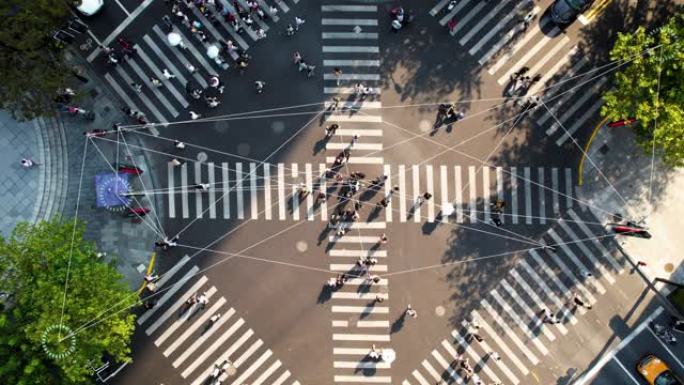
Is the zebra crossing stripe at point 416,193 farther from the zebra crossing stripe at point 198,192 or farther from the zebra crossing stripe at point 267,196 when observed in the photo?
the zebra crossing stripe at point 198,192

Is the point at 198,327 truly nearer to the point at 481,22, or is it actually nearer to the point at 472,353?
the point at 472,353

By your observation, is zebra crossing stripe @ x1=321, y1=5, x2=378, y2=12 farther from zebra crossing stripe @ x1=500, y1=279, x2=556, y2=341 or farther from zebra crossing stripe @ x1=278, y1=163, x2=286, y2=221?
zebra crossing stripe @ x1=500, y1=279, x2=556, y2=341

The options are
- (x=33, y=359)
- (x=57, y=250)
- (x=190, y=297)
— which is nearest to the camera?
(x=33, y=359)

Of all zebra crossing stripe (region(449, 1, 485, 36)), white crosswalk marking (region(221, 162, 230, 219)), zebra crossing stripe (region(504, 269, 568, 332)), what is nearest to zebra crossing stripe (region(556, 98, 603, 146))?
zebra crossing stripe (region(504, 269, 568, 332))

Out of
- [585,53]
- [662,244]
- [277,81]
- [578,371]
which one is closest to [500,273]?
[578,371]

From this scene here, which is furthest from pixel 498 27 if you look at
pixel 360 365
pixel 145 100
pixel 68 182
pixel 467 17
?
pixel 68 182

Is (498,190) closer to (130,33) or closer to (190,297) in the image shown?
(190,297)

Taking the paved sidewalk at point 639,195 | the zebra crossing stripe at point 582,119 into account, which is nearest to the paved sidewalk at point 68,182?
the zebra crossing stripe at point 582,119
